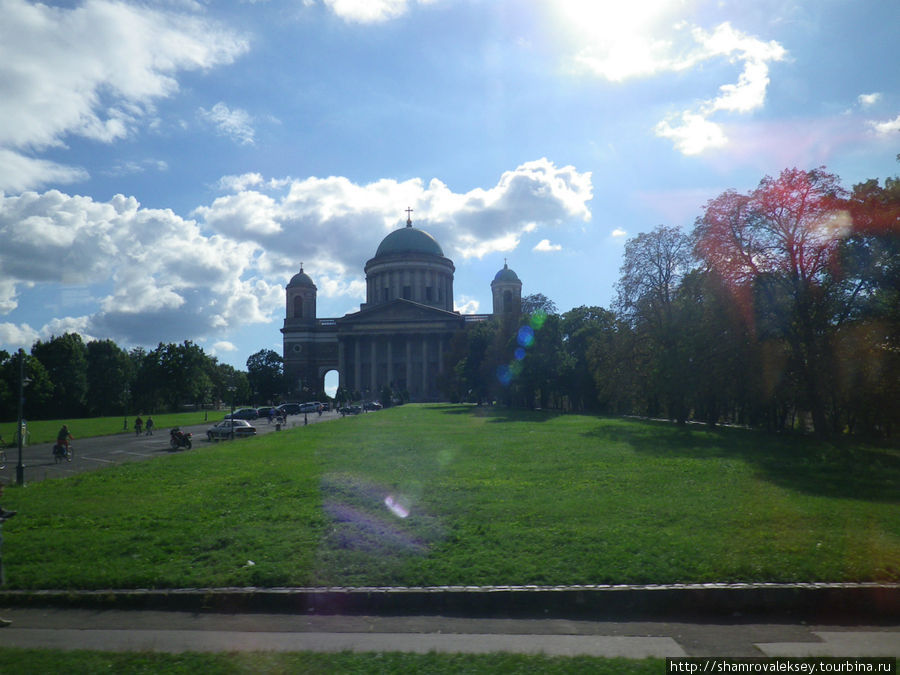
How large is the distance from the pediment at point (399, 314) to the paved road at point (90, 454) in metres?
64.8

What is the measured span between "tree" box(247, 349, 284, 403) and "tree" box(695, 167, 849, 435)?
281 feet

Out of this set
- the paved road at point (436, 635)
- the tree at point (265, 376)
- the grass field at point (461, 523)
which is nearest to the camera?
the paved road at point (436, 635)

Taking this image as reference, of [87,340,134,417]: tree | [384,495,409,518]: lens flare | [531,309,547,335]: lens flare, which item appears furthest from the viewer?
[87,340,134,417]: tree

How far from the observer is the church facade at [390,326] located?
11144 centimetres

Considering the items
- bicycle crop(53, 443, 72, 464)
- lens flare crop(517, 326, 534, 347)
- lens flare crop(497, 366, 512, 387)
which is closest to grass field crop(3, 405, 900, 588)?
bicycle crop(53, 443, 72, 464)

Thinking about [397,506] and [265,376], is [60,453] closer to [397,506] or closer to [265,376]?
[397,506]

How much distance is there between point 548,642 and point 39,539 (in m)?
9.35

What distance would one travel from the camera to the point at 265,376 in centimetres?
10562

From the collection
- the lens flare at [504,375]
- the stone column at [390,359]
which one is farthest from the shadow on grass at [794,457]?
the stone column at [390,359]

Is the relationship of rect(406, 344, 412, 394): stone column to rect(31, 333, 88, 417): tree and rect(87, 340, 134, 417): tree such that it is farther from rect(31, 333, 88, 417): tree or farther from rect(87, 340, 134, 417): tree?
rect(31, 333, 88, 417): tree

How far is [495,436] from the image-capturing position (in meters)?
30.3

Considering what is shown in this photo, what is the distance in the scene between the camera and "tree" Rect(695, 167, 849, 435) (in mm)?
28516

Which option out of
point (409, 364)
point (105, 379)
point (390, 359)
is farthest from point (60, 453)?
point (390, 359)

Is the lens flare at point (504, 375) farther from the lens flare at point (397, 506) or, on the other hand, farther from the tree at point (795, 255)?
the lens flare at point (397, 506)
